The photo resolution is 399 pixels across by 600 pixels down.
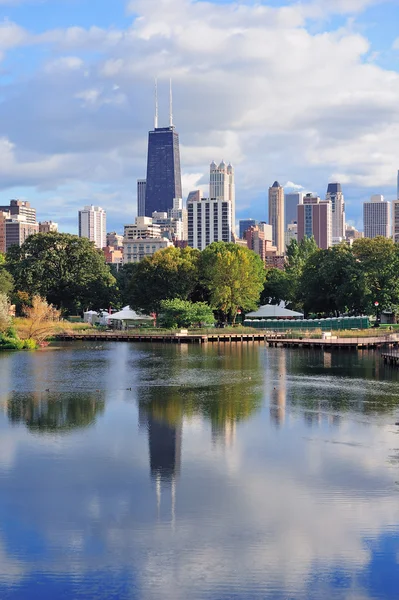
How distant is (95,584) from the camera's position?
53.0 feet

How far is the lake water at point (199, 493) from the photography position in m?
16.5

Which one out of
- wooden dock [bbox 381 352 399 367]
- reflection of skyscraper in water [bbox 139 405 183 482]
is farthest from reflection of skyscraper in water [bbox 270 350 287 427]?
wooden dock [bbox 381 352 399 367]

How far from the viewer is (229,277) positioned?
86438 mm

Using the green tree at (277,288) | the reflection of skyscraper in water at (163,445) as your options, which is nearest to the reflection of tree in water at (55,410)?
the reflection of skyscraper in water at (163,445)

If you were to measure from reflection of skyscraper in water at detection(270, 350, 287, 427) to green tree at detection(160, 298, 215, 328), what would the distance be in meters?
29.8

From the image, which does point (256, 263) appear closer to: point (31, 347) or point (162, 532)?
point (31, 347)

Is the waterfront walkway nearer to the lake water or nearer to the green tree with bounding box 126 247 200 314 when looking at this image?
the green tree with bounding box 126 247 200 314

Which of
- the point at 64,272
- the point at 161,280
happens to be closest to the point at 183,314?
the point at 161,280

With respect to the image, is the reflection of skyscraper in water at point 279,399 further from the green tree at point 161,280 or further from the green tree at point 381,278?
the green tree at point 161,280

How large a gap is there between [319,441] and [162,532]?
1122 cm

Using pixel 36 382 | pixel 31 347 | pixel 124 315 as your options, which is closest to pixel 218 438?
pixel 36 382

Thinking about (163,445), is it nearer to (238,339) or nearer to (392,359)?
(392,359)

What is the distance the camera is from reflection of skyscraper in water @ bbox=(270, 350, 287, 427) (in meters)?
33.6

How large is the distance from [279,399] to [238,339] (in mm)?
40450
